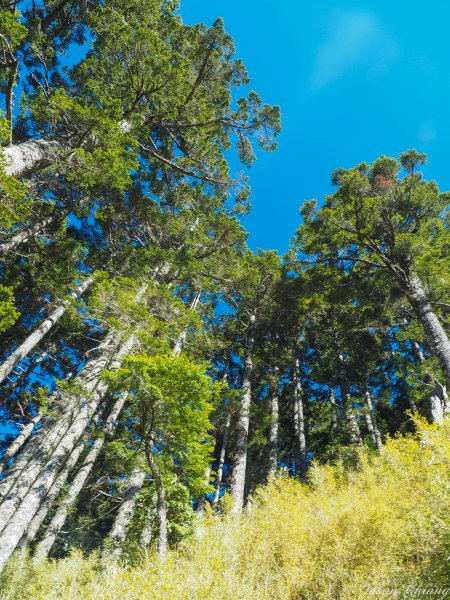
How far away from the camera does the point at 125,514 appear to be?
935 centimetres

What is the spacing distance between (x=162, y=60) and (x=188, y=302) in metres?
11.0

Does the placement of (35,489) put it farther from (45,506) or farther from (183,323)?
(183,323)

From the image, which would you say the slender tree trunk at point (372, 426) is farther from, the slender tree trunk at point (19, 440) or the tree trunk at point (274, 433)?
the slender tree trunk at point (19, 440)

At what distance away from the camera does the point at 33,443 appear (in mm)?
9656

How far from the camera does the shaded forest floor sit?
12.5ft

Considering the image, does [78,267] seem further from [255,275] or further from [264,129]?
[264,129]

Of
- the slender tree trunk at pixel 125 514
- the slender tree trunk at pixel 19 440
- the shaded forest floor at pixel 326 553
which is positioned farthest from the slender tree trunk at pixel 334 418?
the slender tree trunk at pixel 19 440

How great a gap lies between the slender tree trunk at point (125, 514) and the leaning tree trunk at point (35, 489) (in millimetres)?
2015

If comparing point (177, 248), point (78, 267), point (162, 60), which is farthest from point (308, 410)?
point (162, 60)

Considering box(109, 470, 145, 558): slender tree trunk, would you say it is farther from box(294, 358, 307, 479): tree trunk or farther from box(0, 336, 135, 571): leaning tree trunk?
box(294, 358, 307, 479): tree trunk

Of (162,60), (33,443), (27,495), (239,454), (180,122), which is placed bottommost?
(27,495)


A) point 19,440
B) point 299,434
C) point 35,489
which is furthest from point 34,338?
point 299,434

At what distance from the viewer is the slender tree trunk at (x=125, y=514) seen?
8.62m

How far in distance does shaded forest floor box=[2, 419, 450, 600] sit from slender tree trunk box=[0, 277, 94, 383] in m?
5.39
